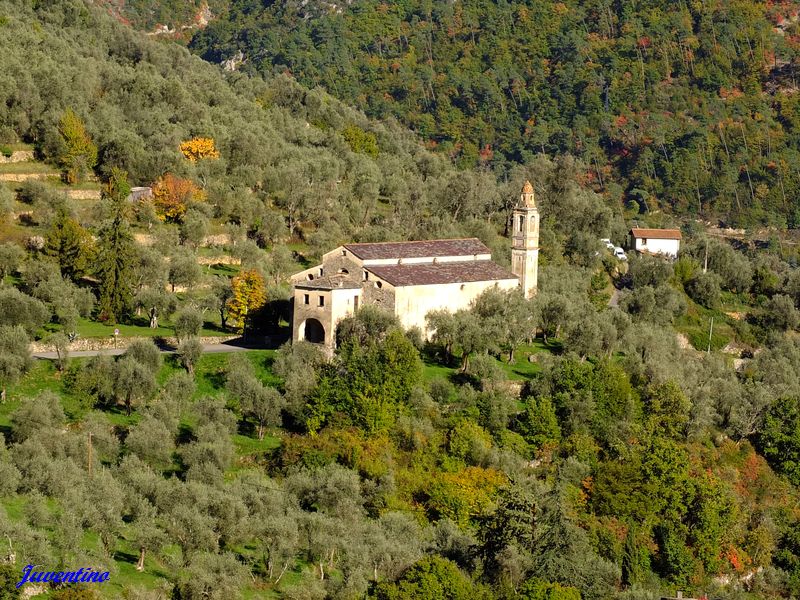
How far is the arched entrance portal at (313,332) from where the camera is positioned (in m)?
59.5

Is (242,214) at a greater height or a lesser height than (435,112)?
lesser

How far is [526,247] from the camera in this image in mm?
68500

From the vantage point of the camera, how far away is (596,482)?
55.2 metres

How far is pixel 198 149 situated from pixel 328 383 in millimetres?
33114

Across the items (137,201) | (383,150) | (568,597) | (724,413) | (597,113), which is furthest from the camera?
(597,113)

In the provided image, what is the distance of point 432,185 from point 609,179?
56923 mm

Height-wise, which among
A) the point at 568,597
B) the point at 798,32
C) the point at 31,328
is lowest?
the point at 568,597

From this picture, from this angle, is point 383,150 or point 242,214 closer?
point 242,214

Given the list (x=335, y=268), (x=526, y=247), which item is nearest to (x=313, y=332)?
(x=335, y=268)

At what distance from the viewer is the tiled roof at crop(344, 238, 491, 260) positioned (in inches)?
2438

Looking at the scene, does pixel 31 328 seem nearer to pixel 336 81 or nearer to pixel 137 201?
pixel 137 201

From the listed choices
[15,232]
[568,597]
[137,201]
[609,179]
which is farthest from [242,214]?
[609,179]

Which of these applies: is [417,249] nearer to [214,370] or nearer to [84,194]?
[214,370]

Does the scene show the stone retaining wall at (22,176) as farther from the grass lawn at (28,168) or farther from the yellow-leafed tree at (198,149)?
the yellow-leafed tree at (198,149)
